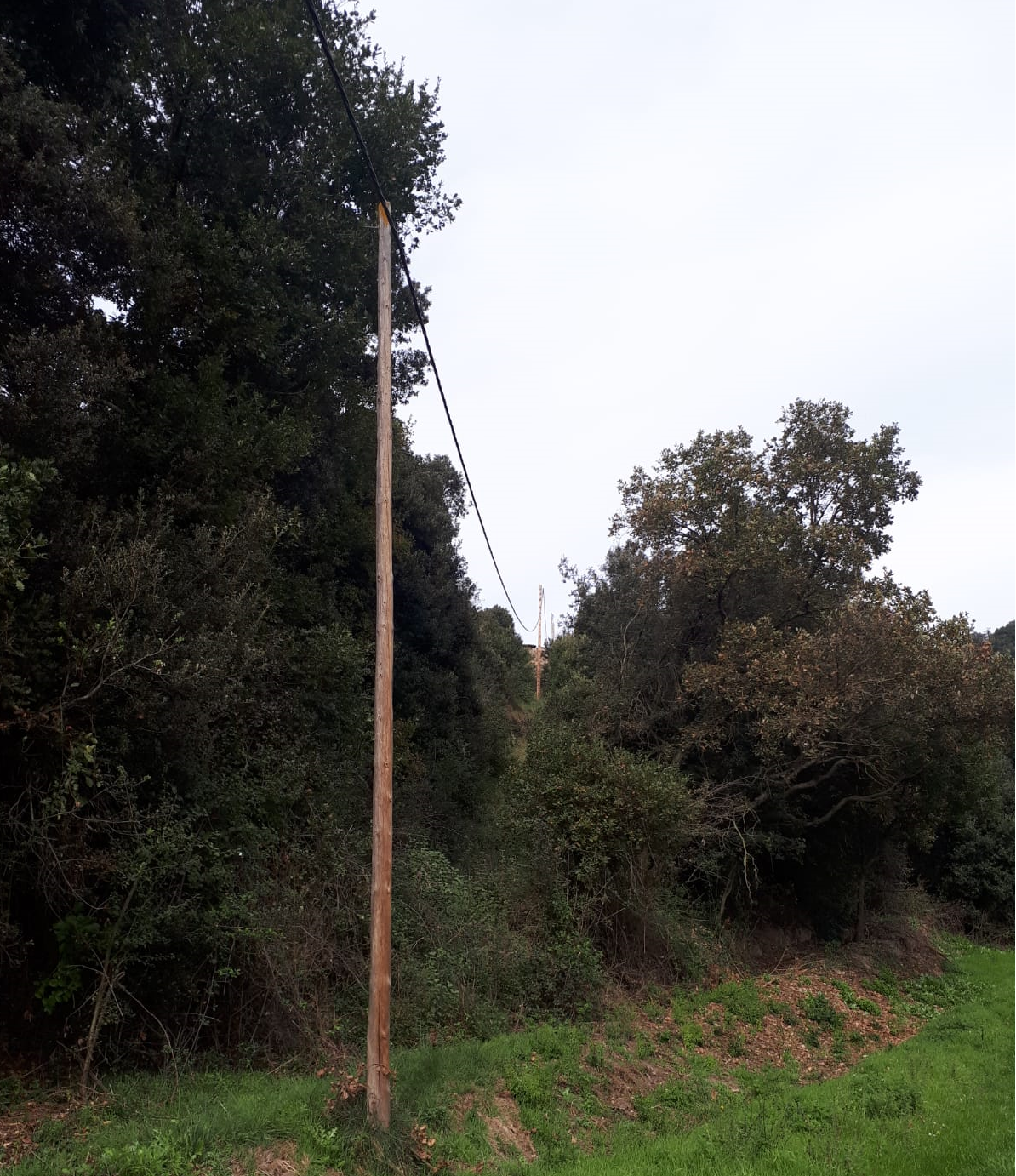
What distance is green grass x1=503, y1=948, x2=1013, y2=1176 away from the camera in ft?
23.8

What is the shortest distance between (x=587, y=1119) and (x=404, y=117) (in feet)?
50.6

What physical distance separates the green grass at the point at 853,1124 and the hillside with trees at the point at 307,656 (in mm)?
2513

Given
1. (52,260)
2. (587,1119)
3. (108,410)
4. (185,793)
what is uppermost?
(52,260)

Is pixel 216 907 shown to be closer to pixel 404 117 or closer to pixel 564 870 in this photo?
pixel 564 870

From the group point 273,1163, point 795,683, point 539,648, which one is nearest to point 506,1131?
point 273,1163

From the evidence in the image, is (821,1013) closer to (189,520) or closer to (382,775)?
(382,775)

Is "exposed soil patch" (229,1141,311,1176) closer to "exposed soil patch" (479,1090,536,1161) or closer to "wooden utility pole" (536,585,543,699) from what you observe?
"exposed soil patch" (479,1090,536,1161)

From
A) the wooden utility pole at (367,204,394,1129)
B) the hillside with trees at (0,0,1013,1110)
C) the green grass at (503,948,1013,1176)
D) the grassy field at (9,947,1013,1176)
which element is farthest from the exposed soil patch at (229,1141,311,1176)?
the green grass at (503,948,1013,1176)

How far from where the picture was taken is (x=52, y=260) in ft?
28.9

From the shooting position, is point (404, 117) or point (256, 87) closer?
point (256, 87)

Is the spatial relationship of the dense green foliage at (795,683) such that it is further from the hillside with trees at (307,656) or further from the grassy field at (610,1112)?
the grassy field at (610,1112)

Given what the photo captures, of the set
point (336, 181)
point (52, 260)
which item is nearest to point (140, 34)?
point (336, 181)

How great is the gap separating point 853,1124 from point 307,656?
918cm

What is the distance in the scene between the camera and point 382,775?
7.17 m
